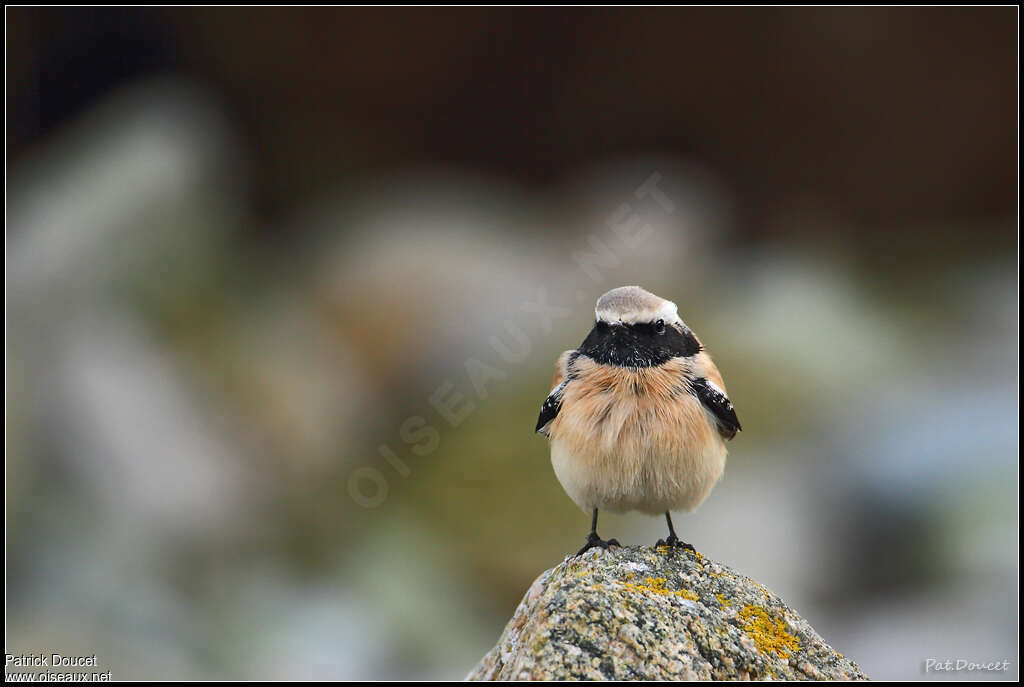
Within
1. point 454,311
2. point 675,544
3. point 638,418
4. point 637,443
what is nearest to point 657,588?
point 675,544

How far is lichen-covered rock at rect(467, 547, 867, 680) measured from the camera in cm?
386

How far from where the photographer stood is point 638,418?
5781 mm

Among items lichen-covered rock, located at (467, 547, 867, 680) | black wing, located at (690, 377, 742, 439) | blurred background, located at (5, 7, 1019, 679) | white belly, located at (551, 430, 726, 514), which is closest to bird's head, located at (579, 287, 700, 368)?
black wing, located at (690, 377, 742, 439)

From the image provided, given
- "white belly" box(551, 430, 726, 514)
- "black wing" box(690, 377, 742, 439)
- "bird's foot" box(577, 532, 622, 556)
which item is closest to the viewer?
"bird's foot" box(577, 532, 622, 556)

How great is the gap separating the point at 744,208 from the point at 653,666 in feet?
47.3

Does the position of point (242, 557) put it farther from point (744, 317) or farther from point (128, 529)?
point (744, 317)

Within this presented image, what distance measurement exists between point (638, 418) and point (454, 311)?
9853 millimetres

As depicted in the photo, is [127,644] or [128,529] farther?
[128,529]

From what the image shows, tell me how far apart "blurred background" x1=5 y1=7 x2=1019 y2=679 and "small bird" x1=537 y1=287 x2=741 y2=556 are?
6.03 m

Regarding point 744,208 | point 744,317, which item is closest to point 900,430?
point 744,317

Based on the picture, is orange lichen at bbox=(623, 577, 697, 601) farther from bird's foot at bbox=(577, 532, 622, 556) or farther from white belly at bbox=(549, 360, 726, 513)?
white belly at bbox=(549, 360, 726, 513)

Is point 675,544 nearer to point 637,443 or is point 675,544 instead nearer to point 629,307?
point 637,443

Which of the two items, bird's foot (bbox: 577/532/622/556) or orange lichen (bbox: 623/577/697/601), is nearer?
orange lichen (bbox: 623/577/697/601)

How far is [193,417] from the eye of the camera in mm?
13617
